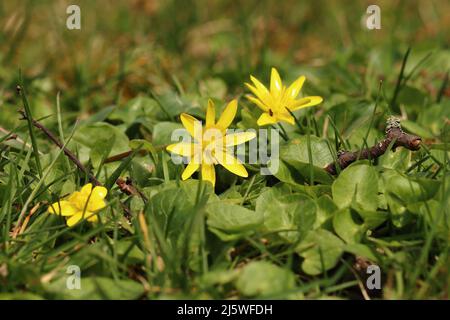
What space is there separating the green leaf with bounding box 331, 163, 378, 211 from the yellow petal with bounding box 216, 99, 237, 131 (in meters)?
0.30

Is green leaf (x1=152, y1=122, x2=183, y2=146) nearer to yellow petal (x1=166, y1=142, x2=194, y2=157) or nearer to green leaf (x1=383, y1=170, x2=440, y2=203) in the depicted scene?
yellow petal (x1=166, y1=142, x2=194, y2=157)

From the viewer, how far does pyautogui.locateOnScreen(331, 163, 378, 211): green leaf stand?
5.48ft

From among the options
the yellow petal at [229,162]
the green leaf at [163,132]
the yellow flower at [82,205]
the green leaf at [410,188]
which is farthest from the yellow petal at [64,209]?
the green leaf at [410,188]

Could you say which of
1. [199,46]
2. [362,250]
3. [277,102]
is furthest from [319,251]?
[199,46]

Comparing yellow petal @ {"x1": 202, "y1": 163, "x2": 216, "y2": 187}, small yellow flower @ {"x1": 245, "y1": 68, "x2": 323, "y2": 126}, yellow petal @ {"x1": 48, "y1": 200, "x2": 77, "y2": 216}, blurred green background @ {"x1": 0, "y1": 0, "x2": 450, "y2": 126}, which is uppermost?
blurred green background @ {"x1": 0, "y1": 0, "x2": 450, "y2": 126}

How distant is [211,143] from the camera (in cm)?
169

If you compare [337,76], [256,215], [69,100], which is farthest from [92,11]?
[256,215]

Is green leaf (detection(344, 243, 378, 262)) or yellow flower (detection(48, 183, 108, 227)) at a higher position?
yellow flower (detection(48, 183, 108, 227))

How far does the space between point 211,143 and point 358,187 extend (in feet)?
1.22

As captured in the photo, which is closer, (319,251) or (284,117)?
(319,251)

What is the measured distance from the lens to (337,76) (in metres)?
2.77

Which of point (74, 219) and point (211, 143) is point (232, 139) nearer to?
point (211, 143)

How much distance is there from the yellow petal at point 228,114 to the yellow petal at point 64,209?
40cm

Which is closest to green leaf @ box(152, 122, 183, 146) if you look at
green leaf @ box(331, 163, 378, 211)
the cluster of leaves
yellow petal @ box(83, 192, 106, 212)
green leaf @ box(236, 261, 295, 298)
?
the cluster of leaves
